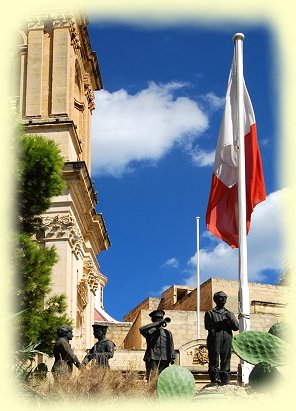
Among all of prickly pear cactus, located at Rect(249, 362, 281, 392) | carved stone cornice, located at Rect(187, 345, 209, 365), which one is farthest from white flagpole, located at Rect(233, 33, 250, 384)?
carved stone cornice, located at Rect(187, 345, 209, 365)

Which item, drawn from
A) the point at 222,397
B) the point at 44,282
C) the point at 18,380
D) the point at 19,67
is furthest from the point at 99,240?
the point at 222,397

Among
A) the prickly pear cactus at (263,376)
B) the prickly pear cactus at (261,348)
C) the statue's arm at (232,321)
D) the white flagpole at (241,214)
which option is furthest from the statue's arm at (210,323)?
the prickly pear cactus at (263,376)

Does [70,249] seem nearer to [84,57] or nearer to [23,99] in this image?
[23,99]

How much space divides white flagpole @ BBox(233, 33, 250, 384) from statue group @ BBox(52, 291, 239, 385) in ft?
2.38

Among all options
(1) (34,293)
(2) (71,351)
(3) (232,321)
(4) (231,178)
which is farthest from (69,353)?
(4) (231,178)

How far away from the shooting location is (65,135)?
27641 millimetres

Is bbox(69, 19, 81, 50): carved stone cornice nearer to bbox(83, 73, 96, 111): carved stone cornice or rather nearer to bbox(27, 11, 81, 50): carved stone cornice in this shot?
bbox(27, 11, 81, 50): carved stone cornice

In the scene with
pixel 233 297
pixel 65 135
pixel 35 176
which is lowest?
pixel 233 297

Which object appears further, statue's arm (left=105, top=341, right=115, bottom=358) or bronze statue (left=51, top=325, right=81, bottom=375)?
statue's arm (left=105, top=341, right=115, bottom=358)

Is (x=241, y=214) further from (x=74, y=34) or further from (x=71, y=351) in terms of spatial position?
(x=74, y=34)

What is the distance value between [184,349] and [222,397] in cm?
1692

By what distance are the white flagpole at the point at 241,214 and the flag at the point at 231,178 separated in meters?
0.32

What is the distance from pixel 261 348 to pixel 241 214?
6069mm

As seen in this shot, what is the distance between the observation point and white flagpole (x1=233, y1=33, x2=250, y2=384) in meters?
13.6
